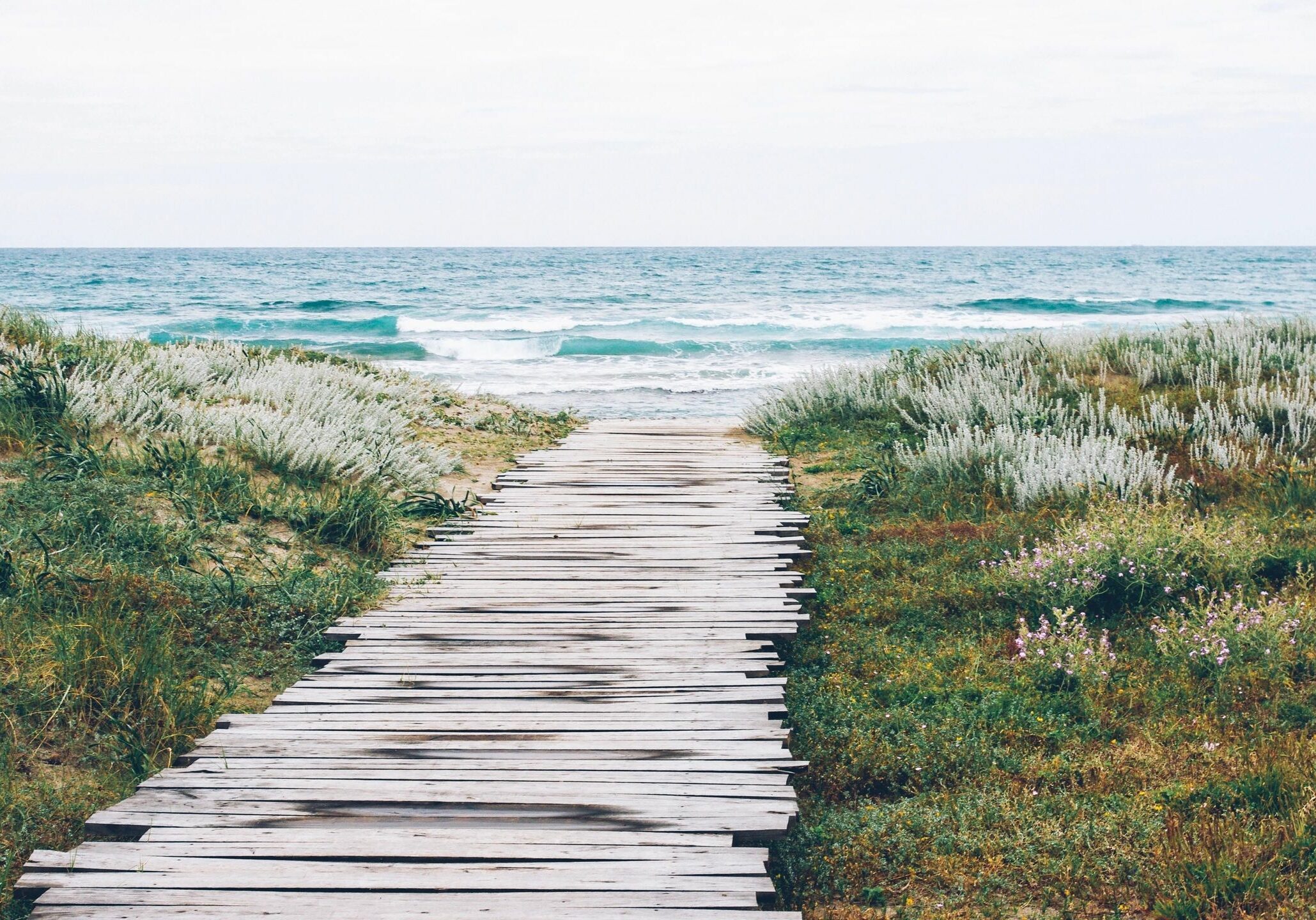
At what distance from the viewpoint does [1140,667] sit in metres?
5.70

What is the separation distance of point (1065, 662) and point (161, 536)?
A: 5.57m

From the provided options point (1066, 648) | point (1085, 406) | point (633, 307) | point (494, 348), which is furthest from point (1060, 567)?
point (633, 307)

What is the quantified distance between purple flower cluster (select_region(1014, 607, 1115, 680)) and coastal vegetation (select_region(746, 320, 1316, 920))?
0.02 m

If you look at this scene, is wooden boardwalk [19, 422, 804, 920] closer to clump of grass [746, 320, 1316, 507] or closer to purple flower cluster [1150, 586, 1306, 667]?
purple flower cluster [1150, 586, 1306, 667]

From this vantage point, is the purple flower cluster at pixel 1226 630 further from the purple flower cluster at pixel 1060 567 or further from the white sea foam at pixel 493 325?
the white sea foam at pixel 493 325

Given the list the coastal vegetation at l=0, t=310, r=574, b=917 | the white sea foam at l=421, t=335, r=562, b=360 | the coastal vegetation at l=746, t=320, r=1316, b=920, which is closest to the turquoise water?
the white sea foam at l=421, t=335, r=562, b=360

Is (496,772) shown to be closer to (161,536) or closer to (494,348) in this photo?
(161,536)

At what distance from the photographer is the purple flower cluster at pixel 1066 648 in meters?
5.55

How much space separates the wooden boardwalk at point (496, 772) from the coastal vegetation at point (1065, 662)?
0.42 metres

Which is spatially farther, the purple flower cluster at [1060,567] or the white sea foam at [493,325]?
the white sea foam at [493,325]

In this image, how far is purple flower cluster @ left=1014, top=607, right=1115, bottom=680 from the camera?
5.55 meters

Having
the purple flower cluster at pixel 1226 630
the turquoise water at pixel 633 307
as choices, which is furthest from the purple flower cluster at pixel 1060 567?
the turquoise water at pixel 633 307

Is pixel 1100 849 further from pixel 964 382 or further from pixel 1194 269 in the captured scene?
pixel 1194 269

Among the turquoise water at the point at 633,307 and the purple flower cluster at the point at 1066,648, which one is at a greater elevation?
the turquoise water at the point at 633,307
